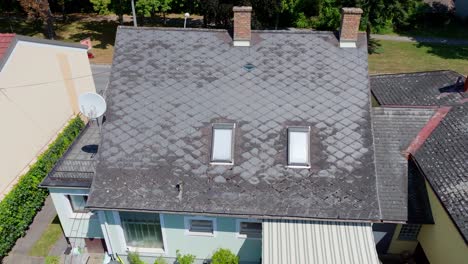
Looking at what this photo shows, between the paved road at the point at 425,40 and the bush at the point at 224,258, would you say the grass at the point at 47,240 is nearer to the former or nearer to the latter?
the bush at the point at 224,258

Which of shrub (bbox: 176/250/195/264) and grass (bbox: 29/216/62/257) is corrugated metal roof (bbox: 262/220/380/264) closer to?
shrub (bbox: 176/250/195/264)

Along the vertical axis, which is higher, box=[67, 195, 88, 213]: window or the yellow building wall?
box=[67, 195, 88, 213]: window

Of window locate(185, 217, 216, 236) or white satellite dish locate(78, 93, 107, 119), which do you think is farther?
window locate(185, 217, 216, 236)

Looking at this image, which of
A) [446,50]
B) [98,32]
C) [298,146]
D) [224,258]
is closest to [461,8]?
[446,50]

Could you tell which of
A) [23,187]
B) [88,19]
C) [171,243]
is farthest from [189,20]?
[171,243]

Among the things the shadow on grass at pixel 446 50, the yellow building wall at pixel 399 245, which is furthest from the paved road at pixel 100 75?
the shadow on grass at pixel 446 50

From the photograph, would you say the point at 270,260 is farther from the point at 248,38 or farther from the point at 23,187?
the point at 23,187

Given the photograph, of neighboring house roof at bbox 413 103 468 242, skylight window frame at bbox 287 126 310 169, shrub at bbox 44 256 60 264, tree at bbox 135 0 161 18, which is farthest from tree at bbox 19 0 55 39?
neighboring house roof at bbox 413 103 468 242
